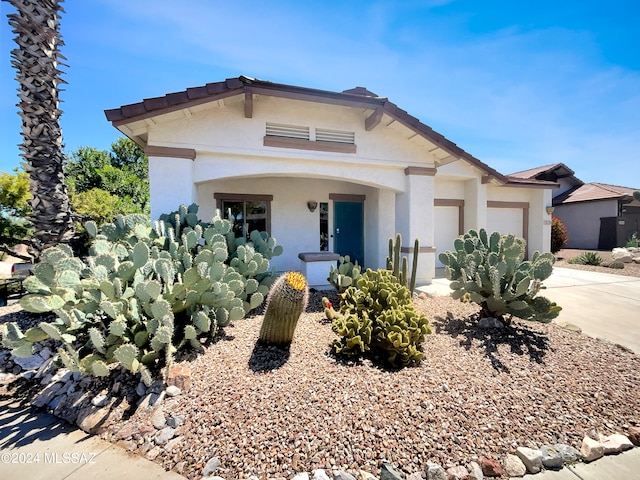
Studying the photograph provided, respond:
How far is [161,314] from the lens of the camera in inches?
128

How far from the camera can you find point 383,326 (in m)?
3.78

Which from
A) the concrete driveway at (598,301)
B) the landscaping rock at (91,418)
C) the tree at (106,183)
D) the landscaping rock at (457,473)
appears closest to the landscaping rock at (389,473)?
the landscaping rock at (457,473)

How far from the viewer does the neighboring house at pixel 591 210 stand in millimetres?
16344

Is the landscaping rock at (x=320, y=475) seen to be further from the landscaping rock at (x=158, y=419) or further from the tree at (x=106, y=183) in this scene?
the tree at (x=106, y=183)

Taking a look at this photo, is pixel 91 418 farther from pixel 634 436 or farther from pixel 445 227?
pixel 445 227

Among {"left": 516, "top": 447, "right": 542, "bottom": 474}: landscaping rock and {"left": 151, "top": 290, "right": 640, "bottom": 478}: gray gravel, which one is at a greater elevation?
{"left": 151, "top": 290, "right": 640, "bottom": 478}: gray gravel

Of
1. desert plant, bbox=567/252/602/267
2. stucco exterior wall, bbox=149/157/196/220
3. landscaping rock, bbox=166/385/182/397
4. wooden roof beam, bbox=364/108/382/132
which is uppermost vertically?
wooden roof beam, bbox=364/108/382/132

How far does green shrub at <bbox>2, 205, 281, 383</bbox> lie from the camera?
10.1 feet

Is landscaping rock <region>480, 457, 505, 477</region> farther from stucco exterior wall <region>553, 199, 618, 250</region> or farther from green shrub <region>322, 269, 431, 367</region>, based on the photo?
stucco exterior wall <region>553, 199, 618, 250</region>

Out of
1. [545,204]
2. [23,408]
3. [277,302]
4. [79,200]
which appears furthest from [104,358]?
[545,204]

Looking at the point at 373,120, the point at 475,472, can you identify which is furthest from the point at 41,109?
the point at 475,472

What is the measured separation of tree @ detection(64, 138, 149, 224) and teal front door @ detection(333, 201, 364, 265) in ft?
25.3

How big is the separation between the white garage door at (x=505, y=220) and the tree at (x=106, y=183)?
14831 millimetres

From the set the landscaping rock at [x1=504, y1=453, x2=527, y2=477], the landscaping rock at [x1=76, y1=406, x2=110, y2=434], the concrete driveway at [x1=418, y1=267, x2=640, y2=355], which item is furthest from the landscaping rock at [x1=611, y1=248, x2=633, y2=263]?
the landscaping rock at [x1=76, y1=406, x2=110, y2=434]
